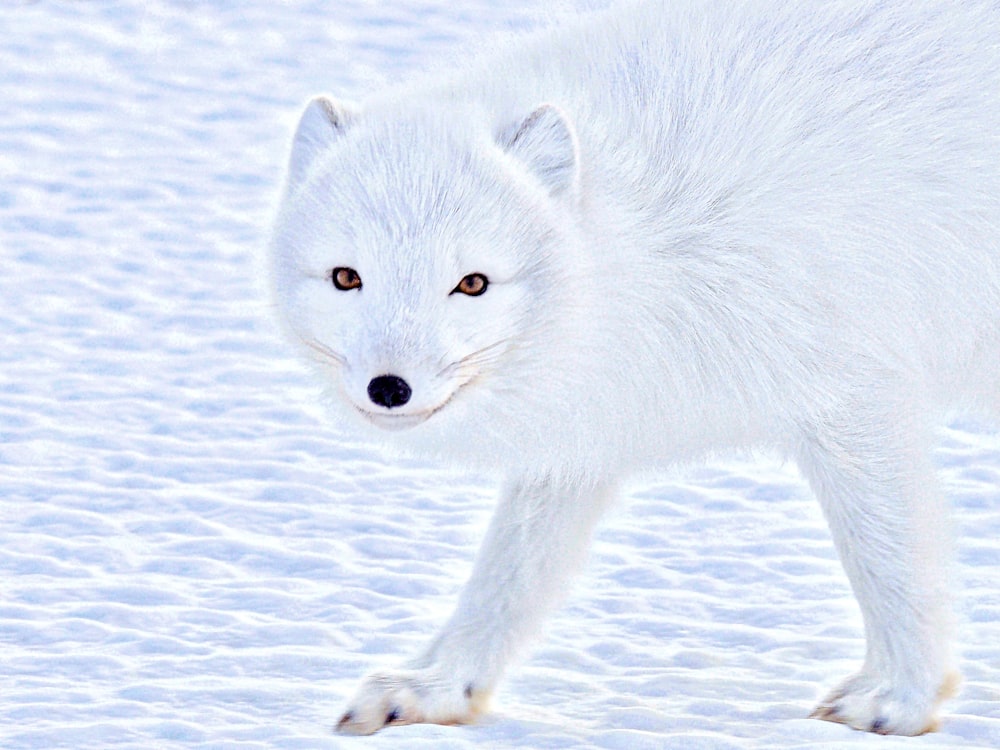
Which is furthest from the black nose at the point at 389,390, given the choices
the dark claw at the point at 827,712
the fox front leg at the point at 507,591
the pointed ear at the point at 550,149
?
the dark claw at the point at 827,712

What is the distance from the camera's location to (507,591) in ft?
13.3

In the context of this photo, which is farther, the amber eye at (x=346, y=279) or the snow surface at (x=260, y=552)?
the snow surface at (x=260, y=552)

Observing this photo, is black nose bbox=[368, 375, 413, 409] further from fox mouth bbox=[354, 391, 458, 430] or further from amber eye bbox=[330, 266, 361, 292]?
amber eye bbox=[330, 266, 361, 292]

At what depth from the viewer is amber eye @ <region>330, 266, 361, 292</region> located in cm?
334

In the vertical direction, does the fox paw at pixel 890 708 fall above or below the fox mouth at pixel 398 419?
below

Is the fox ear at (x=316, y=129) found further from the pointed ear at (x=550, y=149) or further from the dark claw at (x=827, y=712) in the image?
the dark claw at (x=827, y=712)

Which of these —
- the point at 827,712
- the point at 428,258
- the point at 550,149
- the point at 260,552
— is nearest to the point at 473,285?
the point at 428,258

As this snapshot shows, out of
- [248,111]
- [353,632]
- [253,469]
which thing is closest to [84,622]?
[353,632]

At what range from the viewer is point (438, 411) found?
3.38m

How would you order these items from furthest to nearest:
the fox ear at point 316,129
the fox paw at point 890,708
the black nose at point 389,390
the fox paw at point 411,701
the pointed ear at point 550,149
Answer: the fox paw at point 411,701, the fox paw at point 890,708, the fox ear at point 316,129, the pointed ear at point 550,149, the black nose at point 389,390

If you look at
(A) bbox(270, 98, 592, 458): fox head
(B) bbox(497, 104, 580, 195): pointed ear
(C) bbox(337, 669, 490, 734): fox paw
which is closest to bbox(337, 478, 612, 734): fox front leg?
(C) bbox(337, 669, 490, 734): fox paw

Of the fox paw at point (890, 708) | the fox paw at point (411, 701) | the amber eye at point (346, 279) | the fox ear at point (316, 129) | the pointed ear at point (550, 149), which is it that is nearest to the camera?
the amber eye at point (346, 279)

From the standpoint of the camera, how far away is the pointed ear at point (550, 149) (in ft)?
11.5

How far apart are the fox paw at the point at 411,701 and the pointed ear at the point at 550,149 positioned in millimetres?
1191
